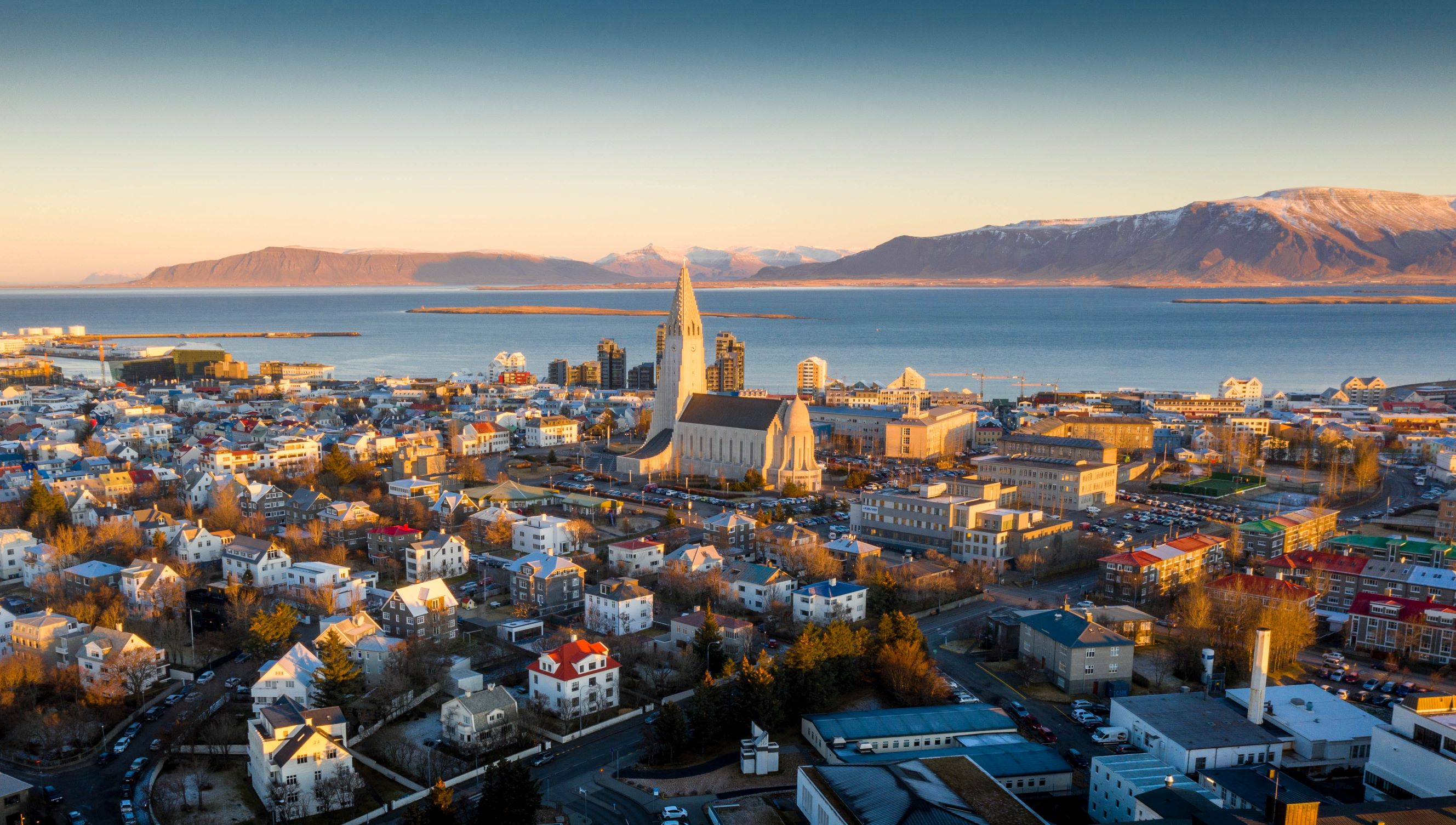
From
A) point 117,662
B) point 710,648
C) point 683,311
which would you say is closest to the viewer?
point 117,662

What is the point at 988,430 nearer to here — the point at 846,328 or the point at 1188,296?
the point at 846,328

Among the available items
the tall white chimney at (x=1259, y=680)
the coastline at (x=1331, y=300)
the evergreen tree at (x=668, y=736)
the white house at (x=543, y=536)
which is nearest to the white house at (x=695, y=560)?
the white house at (x=543, y=536)

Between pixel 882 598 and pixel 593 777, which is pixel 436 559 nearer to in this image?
pixel 882 598

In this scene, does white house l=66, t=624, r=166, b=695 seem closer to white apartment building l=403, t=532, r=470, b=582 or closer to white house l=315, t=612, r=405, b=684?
white house l=315, t=612, r=405, b=684

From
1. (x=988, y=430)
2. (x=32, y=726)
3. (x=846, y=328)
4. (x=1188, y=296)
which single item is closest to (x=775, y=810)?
(x=32, y=726)

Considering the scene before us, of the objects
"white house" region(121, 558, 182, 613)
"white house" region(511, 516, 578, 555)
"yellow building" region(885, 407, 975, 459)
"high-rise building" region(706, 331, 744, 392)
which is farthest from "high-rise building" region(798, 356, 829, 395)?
"white house" region(121, 558, 182, 613)

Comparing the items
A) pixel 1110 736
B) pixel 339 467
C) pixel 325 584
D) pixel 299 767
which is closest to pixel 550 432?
pixel 339 467
